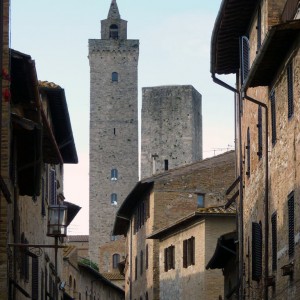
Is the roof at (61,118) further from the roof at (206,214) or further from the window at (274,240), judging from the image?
the window at (274,240)

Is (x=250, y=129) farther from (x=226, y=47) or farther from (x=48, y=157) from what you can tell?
(x=48, y=157)

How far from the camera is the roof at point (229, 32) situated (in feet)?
76.8

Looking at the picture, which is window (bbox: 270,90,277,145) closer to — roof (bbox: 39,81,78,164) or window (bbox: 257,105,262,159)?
window (bbox: 257,105,262,159)

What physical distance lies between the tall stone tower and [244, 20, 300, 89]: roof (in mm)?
84032

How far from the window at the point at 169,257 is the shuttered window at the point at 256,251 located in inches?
768

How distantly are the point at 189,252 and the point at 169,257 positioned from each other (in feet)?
12.0

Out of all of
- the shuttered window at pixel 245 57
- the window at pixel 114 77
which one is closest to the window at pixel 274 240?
the shuttered window at pixel 245 57

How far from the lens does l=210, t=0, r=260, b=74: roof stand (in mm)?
23406

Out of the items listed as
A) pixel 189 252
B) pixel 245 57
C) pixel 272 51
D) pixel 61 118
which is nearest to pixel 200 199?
pixel 189 252

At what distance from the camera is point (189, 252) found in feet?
133

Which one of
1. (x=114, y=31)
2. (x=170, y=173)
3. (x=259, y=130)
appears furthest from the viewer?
(x=114, y=31)

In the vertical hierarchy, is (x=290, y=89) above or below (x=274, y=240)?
above

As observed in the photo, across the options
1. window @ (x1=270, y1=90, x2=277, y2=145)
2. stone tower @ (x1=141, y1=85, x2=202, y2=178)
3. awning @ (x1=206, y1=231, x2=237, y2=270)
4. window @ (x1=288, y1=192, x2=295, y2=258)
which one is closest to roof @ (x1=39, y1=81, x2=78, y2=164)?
awning @ (x1=206, y1=231, x2=237, y2=270)

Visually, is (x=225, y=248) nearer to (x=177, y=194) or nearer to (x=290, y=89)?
(x=290, y=89)
